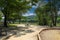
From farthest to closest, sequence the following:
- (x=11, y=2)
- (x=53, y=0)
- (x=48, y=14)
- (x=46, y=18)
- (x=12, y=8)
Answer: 1. (x=46, y=18)
2. (x=48, y=14)
3. (x=53, y=0)
4. (x=12, y=8)
5. (x=11, y=2)

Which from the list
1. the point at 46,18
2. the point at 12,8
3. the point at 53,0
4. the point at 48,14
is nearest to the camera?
the point at 12,8

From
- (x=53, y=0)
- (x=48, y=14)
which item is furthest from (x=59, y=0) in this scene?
(x=48, y=14)

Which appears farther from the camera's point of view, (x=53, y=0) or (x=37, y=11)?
(x=37, y=11)

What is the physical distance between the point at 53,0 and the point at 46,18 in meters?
7.21

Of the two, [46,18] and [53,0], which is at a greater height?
[53,0]

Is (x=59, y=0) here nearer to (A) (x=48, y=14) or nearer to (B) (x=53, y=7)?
(B) (x=53, y=7)

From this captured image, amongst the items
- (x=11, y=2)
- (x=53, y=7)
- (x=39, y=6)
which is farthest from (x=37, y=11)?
(x=11, y=2)

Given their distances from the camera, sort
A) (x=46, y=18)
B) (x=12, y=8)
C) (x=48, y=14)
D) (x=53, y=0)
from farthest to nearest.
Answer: (x=46, y=18) < (x=48, y=14) < (x=53, y=0) < (x=12, y=8)

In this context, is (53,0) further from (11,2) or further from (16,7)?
(11,2)

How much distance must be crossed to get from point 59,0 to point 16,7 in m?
14.4

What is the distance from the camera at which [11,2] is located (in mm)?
23828

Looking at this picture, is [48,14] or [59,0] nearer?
[59,0]

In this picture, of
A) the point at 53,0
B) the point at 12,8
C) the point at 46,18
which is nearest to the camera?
the point at 12,8

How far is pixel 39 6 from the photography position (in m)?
41.8
